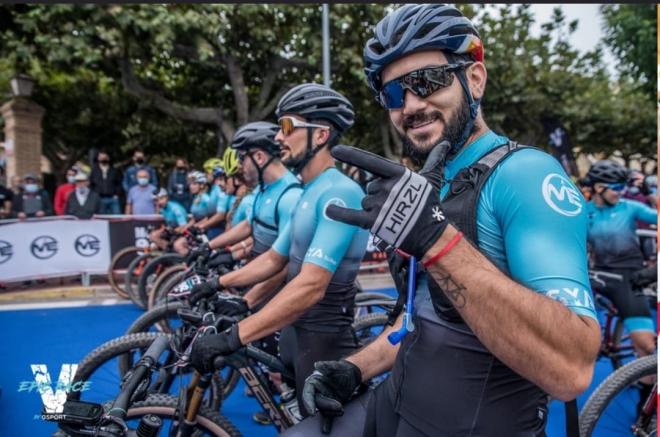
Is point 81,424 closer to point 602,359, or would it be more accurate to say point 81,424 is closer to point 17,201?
point 602,359

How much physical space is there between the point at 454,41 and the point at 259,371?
2115 millimetres

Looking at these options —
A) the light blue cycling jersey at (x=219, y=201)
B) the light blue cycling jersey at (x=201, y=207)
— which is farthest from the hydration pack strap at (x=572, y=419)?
the light blue cycling jersey at (x=201, y=207)

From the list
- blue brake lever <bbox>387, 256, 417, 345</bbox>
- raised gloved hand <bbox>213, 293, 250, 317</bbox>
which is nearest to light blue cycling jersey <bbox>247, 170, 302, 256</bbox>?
raised gloved hand <bbox>213, 293, 250, 317</bbox>

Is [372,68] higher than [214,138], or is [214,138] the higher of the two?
[214,138]

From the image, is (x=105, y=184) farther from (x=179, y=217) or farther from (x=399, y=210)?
(x=399, y=210)

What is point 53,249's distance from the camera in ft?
29.2

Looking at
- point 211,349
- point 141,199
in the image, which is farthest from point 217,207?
point 211,349

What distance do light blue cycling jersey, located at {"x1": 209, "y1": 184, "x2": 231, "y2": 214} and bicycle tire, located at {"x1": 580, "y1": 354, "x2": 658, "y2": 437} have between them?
220 inches

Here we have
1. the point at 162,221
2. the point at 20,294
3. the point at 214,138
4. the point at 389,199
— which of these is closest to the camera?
the point at 389,199

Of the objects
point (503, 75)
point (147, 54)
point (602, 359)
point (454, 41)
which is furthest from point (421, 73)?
point (503, 75)

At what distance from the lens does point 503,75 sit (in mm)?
16906

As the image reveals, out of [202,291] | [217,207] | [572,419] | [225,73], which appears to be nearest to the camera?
[572,419]

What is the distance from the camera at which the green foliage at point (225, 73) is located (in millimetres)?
12844

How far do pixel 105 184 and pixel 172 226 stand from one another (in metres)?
3.39
